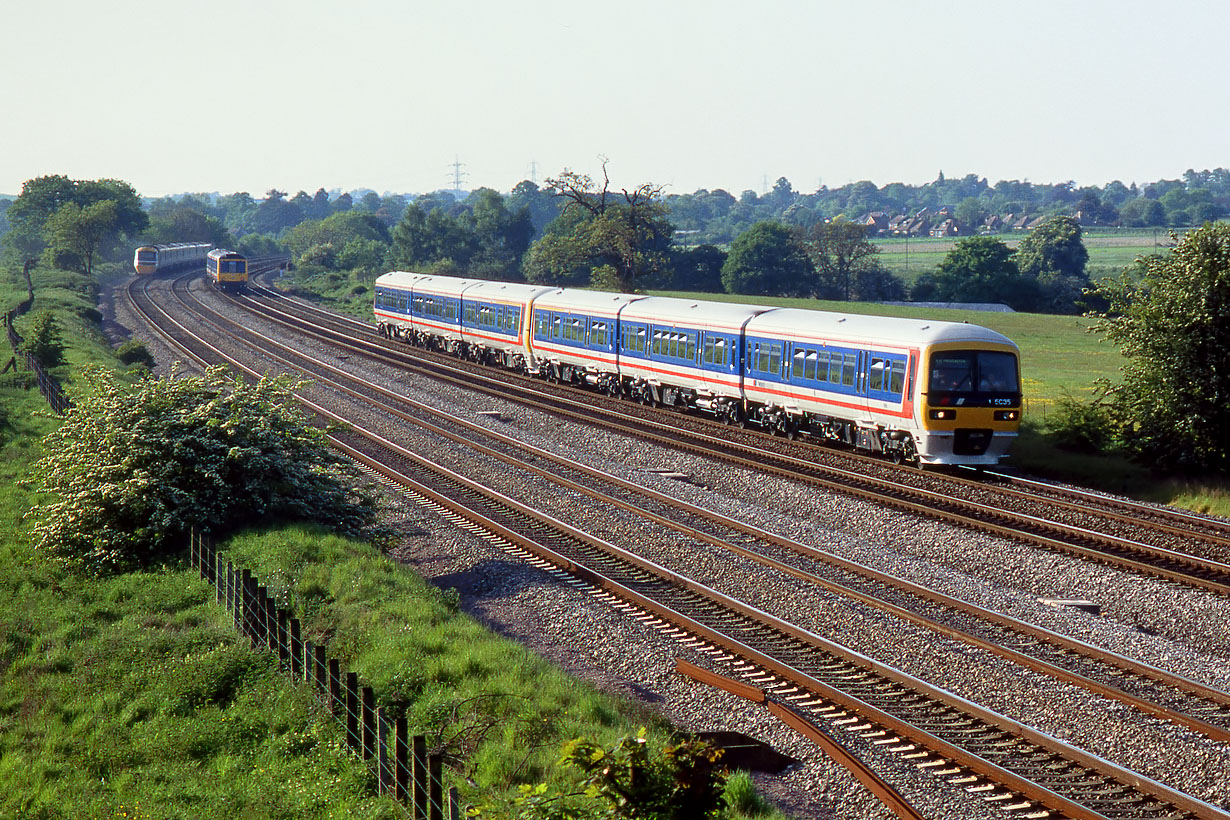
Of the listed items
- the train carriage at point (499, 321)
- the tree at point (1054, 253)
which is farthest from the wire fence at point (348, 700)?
the tree at point (1054, 253)

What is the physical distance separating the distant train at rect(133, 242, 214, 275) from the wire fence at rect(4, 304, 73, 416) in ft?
198

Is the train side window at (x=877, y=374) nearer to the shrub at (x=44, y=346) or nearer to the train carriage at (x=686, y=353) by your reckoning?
the train carriage at (x=686, y=353)

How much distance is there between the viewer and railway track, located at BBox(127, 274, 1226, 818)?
9336 millimetres

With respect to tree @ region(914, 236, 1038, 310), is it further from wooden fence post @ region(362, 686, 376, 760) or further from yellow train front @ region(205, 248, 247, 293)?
wooden fence post @ region(362, 686, 376, 760)

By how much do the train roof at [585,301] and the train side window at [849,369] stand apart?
11.9 metres

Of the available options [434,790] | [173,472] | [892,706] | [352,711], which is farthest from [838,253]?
[434,790]

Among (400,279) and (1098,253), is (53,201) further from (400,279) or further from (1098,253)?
(1098,253)

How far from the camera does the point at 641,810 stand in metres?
6.79

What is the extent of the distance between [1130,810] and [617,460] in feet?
58.4

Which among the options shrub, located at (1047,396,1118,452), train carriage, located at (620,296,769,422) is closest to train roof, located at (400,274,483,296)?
train carriage, located at (620,296,769,422)

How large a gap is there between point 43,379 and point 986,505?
25.9 metres

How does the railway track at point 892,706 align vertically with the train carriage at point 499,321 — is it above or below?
below

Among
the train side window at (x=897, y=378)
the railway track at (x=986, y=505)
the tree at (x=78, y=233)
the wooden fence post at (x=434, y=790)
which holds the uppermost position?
the tree at (x=78, y=233)

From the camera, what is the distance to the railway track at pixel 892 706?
9336 mm
